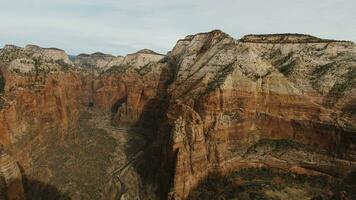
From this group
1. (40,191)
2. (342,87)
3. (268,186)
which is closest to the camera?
(40,191)

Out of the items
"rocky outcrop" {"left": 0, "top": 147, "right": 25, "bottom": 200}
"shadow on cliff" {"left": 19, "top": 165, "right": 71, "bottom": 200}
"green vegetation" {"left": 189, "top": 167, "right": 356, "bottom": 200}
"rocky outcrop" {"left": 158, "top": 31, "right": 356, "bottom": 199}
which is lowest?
"shadow on cliff" {"left": 19, "top": 165, "right": 71, "bottom": 200}

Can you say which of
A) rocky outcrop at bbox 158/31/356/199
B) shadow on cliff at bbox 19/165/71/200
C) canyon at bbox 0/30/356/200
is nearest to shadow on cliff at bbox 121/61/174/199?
canyon at bbox 0/30/356/200

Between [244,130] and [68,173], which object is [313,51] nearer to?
[244,130]

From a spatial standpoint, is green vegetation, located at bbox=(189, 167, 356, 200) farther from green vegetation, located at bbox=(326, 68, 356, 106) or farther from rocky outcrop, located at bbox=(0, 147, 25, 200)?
rocky outcrop, located at bbox=(0, 147, 25, 200)

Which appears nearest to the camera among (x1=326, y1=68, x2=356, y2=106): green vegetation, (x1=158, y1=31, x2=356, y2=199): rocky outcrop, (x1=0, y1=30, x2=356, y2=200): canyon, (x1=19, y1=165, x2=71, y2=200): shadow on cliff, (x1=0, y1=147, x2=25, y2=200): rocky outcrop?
(x1=0, y1=147, x2=25, y2=200): rocky outcrop

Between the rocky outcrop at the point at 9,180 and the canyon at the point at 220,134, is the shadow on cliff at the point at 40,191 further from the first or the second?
the rocky outcrop at the point at 9,180

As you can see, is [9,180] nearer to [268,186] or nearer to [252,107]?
[268,186]

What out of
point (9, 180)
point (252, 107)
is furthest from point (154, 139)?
point (9, 180)
